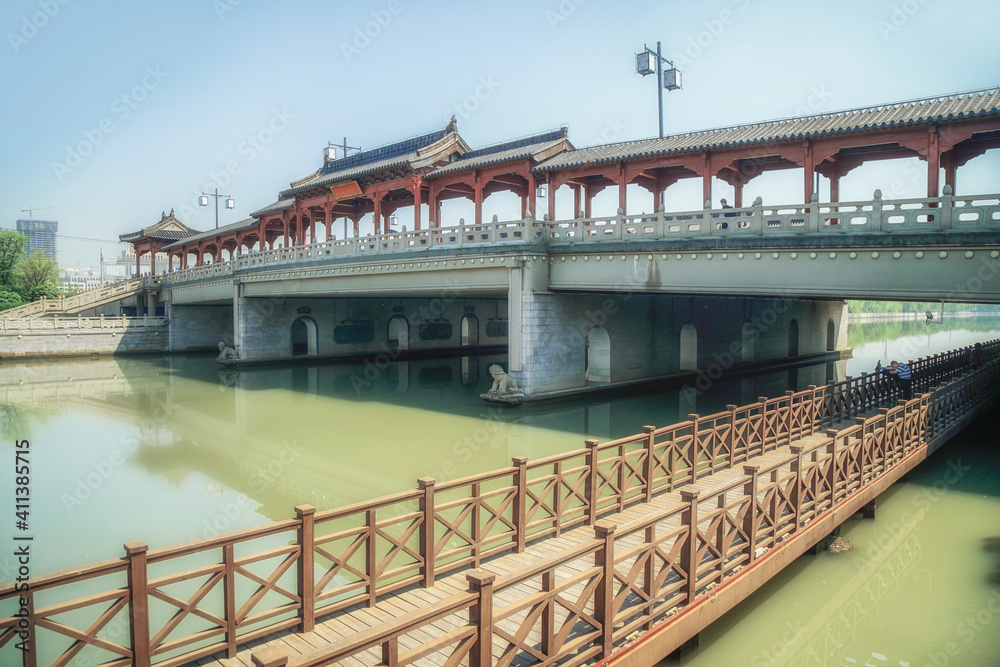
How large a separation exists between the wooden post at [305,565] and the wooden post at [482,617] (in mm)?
1707

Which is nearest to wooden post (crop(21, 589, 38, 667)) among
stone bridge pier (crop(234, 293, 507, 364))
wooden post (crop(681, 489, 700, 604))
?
wooden post (crop(681, 489, 700, 604))

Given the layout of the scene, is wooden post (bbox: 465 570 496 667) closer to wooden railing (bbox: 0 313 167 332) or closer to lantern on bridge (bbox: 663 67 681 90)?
lantern on bridge (bbox: 663 67 681 90)

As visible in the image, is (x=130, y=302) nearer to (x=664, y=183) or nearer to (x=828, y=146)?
(x=664, y=183)

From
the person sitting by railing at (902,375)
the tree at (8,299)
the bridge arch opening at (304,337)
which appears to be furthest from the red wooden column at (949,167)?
the tree at (8,299)

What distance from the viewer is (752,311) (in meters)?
26.7

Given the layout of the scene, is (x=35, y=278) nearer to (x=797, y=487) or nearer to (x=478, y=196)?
(x=478, y=196)

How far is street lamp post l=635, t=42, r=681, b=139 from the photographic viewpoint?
17.8 m

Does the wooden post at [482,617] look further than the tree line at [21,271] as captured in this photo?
No

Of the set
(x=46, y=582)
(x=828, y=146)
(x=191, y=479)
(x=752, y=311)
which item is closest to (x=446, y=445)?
(x=191, y=479)

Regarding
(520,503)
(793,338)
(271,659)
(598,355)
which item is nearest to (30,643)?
(271,659)

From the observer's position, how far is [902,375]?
13727 mm

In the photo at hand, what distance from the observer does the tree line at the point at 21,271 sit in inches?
1646

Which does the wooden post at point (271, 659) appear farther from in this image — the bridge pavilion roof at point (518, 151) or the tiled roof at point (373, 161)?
the tiled roof at point (373, 161)

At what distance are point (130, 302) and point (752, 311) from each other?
37.9 meters
